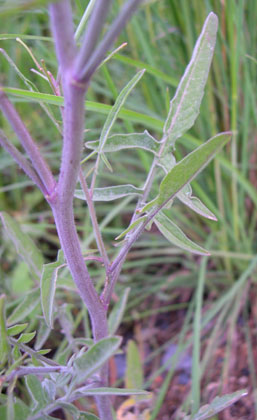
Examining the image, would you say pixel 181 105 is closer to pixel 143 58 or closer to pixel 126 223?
pixel 143 58

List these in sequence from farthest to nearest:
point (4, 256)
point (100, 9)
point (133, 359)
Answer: point (4, 256)
point (133, 359)
point (100, 9)

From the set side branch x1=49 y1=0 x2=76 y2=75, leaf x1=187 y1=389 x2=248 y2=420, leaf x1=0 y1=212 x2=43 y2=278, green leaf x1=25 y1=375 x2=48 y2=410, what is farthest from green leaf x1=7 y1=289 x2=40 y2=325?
side branch x1=49 y1=0 x2=76 y2=75

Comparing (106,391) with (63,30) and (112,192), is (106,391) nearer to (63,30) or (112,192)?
(112,192)

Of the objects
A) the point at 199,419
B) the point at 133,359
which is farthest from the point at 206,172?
the point at 199,419

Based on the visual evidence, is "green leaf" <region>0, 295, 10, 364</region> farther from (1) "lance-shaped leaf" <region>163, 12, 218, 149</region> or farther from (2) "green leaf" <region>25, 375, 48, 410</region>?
(1) "lance-shaped leaf" <region>163, 12, 218, 149</region>

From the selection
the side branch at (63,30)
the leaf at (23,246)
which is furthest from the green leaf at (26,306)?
the side branch at (63,30)

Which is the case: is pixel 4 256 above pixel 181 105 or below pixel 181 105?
below

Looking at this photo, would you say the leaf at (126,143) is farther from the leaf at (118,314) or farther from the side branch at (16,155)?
the leaf at (118,314)
